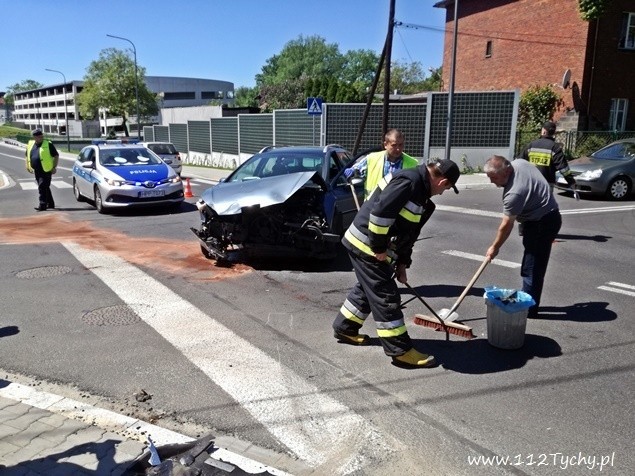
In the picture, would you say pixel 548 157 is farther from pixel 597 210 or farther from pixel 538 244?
pixel 597 210

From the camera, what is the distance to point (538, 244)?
5.10 meters

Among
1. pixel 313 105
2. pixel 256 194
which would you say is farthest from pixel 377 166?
pixel 313 105

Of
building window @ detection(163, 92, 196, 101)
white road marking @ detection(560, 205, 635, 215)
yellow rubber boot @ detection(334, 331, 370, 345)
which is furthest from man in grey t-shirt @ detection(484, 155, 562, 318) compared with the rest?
building window @ detection(163, 92, 196, 101)

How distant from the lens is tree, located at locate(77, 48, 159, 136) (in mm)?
63812

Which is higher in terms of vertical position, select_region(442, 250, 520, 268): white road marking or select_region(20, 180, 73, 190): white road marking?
select_region(442, 250, 520, 268): white road marking

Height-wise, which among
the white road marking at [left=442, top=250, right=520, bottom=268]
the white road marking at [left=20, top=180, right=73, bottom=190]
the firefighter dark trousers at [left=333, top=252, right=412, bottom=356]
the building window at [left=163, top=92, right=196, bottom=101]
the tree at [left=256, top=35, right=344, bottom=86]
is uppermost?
the tree at [left=256, top=35, right=344, bottom=86]

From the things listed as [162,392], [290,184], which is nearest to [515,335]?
[162,392]

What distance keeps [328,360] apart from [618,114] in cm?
2402

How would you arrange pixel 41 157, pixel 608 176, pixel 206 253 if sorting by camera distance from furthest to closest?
pixel 608 176, pixel 41 157, pixel 206 253

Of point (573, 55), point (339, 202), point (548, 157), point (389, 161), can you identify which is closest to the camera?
point (389, 161)

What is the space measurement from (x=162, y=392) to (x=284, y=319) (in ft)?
5.57

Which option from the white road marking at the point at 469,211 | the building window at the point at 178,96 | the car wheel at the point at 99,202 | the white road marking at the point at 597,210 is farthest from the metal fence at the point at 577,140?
the building window at the point at 178,96

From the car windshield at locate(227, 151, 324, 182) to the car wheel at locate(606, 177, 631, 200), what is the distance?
30.6 feet

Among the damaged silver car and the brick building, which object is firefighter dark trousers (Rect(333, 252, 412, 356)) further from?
the brick building
